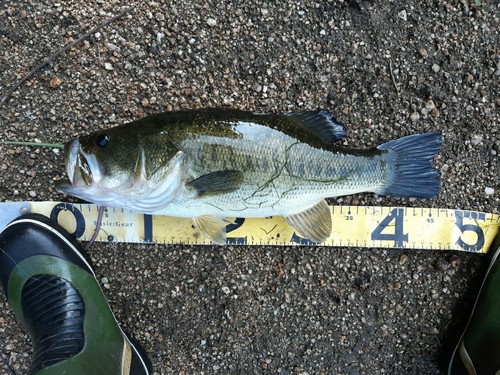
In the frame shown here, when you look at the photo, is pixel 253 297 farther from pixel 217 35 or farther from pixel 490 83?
pixel 490 83

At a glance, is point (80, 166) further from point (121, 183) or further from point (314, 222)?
point (314, 222)

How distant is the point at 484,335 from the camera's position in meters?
2.73

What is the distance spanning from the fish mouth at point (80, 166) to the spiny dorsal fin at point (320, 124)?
116cm

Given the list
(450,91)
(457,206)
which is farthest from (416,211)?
(450,91)

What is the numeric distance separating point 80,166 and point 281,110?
137cm

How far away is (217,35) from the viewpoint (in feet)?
9.28

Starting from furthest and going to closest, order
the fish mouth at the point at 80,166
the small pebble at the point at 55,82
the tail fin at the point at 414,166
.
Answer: the small pebble at the point at 55,82 < the tail fin at the point at 414,166 < the fish mouth at the point at 80,166

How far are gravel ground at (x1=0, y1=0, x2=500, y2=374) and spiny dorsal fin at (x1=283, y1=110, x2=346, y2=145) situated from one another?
328 mm

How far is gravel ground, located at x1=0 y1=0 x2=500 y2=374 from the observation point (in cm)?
279

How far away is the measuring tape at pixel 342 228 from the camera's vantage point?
2.79 meters

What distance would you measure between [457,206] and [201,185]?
184 centimetres

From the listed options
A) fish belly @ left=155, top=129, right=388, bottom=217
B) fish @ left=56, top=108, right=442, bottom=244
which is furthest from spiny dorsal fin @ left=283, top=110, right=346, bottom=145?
fish belly @ left=155, top=129, right=388, bottom=217

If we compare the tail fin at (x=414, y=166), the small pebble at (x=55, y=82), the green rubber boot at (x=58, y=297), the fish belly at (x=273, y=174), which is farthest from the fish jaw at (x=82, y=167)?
the tail fin at (x=414, y=166)

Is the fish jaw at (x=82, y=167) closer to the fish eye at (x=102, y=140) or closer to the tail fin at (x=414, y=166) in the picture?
the fish eye at (x=102, y=140)
